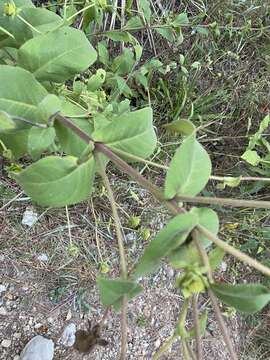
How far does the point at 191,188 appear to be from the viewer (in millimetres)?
667

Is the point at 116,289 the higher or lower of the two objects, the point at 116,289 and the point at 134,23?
the higher

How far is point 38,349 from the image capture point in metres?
1.56

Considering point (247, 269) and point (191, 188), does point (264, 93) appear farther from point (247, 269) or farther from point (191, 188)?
point (191, 188)

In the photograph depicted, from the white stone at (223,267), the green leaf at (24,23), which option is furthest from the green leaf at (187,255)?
the white stone at (223,267)

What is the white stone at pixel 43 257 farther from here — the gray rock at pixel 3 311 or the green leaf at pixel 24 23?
the green leaf at pixel 24 23

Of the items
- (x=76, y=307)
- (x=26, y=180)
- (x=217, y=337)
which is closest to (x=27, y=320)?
(x=76, y=307)

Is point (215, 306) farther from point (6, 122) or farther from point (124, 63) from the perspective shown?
point (124, 63)

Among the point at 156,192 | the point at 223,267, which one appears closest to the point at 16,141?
the point at 156,192

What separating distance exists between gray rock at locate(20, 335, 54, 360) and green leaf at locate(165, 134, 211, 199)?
1.03m

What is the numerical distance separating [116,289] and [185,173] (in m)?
0.15

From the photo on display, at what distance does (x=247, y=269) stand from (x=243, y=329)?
0.66 ft

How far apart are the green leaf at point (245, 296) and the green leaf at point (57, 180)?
0.76ft

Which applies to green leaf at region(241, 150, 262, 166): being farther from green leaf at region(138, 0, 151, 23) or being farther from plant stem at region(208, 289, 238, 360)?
plant stem at region(208, 289, 238, 360)

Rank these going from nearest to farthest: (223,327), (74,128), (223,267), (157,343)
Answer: (223,327) → (74,128) → (157,343) → (223,267)
